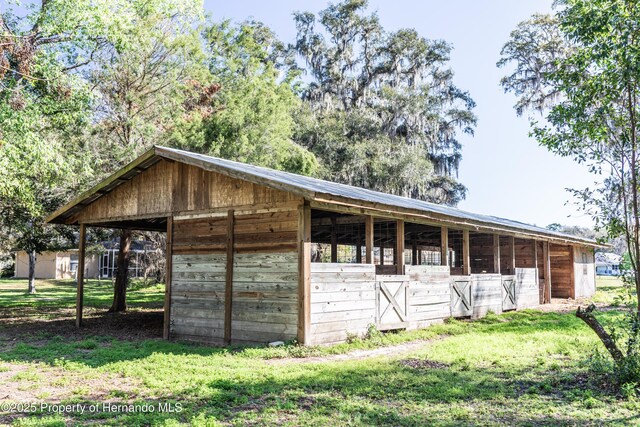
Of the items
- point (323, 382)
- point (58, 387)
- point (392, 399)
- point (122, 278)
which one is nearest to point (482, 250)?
point (122, 278)

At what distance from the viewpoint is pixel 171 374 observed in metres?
7.05

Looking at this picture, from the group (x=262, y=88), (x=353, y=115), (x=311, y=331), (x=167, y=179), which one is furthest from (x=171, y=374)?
(x=353, y=115)

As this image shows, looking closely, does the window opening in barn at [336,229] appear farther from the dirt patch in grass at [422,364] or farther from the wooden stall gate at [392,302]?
the dirt patch in grass at [422,364]

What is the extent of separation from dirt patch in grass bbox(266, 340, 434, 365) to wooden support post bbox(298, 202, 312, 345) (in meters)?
0.59

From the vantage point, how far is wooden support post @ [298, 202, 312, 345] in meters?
8.75

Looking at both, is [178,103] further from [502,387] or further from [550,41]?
[550,41]

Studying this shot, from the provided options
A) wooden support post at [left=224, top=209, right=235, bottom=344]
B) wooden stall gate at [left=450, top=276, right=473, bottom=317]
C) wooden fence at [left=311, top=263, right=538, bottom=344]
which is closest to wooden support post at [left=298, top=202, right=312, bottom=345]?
wooden fence at [left=311, top=263, right=538, bottom=344]

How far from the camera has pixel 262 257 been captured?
9.57m

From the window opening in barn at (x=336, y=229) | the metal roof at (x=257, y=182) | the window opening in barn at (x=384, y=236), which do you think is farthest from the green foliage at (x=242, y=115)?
the metal roof at (x=257, y=182)

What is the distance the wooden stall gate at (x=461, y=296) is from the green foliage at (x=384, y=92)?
17279 mm

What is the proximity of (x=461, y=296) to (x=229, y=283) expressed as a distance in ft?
20.7

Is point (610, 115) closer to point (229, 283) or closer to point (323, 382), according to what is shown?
point (323, 382)

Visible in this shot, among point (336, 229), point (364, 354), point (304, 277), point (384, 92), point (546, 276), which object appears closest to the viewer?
point (364, 354)

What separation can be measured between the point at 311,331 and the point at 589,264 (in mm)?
19858
